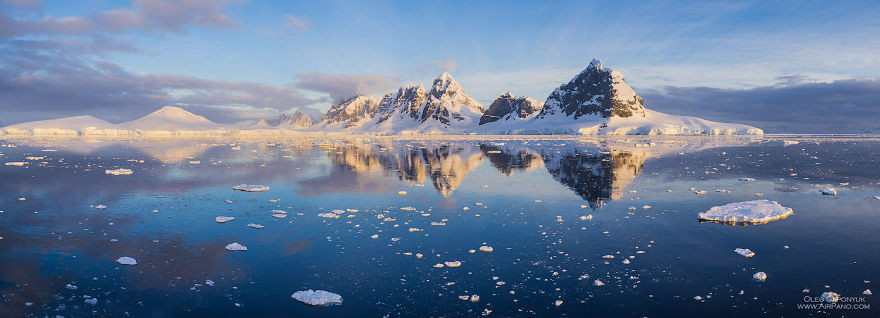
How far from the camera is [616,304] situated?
7.74 meters

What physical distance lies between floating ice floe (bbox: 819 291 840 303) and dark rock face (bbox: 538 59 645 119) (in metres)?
175

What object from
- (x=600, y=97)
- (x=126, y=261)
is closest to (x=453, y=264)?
(x=126, y=261)

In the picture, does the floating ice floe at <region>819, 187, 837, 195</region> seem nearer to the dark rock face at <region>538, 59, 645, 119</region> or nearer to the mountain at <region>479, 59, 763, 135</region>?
the mountain at <region>479, 59, 763, 135</region>

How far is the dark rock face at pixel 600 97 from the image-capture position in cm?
17538

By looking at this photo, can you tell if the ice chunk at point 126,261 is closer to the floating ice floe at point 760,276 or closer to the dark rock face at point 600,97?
the floating ice floe at point 760,276

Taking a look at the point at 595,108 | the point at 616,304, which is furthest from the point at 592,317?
the point at 595,108

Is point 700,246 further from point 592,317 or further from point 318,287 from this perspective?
point 318,287

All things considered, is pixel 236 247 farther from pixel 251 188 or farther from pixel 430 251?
pixel 251 188

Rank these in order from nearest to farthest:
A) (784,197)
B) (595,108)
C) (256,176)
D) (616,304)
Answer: (616,304), (784,197), (256,176), (595,108)

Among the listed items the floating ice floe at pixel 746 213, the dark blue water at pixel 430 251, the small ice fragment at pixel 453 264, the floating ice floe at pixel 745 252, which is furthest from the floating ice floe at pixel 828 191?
the small ice fragment at pixel 453 264

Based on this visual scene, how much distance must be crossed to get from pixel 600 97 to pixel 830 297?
188 metres

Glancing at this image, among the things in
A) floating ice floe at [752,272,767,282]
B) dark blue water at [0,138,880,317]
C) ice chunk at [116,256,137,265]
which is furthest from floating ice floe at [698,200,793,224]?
ice chunk at [116,256,137,265]

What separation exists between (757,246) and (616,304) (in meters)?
5.90

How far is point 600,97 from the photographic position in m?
184
